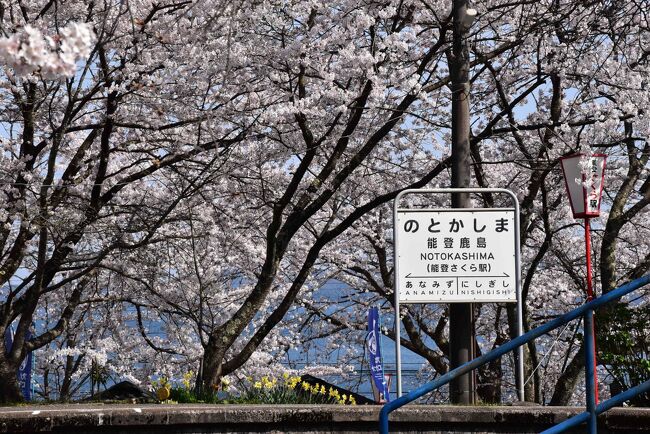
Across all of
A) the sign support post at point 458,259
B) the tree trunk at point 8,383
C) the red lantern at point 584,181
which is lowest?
the tree trunk at point 8,383

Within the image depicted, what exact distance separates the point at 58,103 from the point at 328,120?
12.7ft

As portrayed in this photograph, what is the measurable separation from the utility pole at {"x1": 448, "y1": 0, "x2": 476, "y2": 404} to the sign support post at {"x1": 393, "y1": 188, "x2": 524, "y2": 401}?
34 cm

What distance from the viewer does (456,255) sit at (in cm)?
796

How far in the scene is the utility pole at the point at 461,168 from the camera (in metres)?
8.10

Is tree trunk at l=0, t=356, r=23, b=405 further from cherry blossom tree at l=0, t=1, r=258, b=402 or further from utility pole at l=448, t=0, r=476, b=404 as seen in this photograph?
utility pole at l=448, t=0, r=476, b=404

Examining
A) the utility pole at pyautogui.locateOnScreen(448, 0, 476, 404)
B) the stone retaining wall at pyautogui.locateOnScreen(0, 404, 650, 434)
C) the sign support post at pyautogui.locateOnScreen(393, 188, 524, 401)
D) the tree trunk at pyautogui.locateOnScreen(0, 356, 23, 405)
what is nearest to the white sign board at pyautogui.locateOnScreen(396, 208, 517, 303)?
the sign support post at pyautogui.locateOnScreen(393, 188, 524, 401)

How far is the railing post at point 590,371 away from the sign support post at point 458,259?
109 inches

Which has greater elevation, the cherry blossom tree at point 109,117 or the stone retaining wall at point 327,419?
the cherry blossom tree at point 109,117

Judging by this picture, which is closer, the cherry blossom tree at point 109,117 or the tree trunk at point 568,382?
the cherry blossom tree at point 109,117

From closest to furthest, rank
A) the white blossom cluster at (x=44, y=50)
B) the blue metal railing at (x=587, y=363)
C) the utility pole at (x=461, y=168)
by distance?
the white blossom cluster at (x=44, y=50) → the blue metal railing at (x=587, y=363) → the utility pole at (x=461, y=168)

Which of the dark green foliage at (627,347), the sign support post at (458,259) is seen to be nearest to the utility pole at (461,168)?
the sign support post at (458,259)

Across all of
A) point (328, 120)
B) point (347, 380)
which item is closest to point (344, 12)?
point (328, 120)

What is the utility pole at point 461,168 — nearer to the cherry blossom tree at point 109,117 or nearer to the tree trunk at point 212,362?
the cherry blossom tree at point 109,117

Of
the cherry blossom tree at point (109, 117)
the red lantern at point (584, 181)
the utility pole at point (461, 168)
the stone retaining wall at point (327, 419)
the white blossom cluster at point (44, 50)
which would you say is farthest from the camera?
the cherry blossom tree at point (109, 117)
